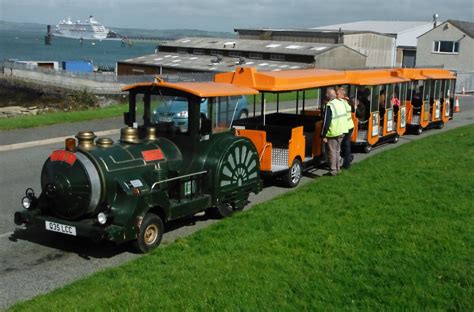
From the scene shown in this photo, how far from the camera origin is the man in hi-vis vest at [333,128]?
1126cm

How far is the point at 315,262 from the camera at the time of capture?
6.28 m

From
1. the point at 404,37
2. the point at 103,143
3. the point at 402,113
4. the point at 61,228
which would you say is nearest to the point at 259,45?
the point at 404,37

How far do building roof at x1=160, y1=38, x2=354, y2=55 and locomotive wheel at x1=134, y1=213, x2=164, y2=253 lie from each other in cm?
4822

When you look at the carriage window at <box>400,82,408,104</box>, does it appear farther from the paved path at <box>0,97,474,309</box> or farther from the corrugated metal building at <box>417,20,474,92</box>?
the corrugated metal building at <box>417,20,474,92</box>

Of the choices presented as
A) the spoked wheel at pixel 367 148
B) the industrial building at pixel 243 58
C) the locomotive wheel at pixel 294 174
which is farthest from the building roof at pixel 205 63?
the locomotive wheel at pixel 294 174

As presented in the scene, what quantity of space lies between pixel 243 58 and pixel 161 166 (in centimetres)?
5118

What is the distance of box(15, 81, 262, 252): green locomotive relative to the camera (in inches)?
273

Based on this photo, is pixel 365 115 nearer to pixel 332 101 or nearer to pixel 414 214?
pixel 332 101

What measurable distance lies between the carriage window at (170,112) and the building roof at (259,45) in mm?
46910

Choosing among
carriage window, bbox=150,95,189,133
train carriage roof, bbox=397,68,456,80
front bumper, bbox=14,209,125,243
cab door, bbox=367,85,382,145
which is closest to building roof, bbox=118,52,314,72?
train carriage roof, bbox=397,68,456,80

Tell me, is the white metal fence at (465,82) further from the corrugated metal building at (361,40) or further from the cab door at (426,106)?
the cab door at (426,106)

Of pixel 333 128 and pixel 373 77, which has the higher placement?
pixel 373 77

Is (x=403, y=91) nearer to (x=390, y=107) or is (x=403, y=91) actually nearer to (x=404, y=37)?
(x=390, y=107)

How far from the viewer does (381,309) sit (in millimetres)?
5102
